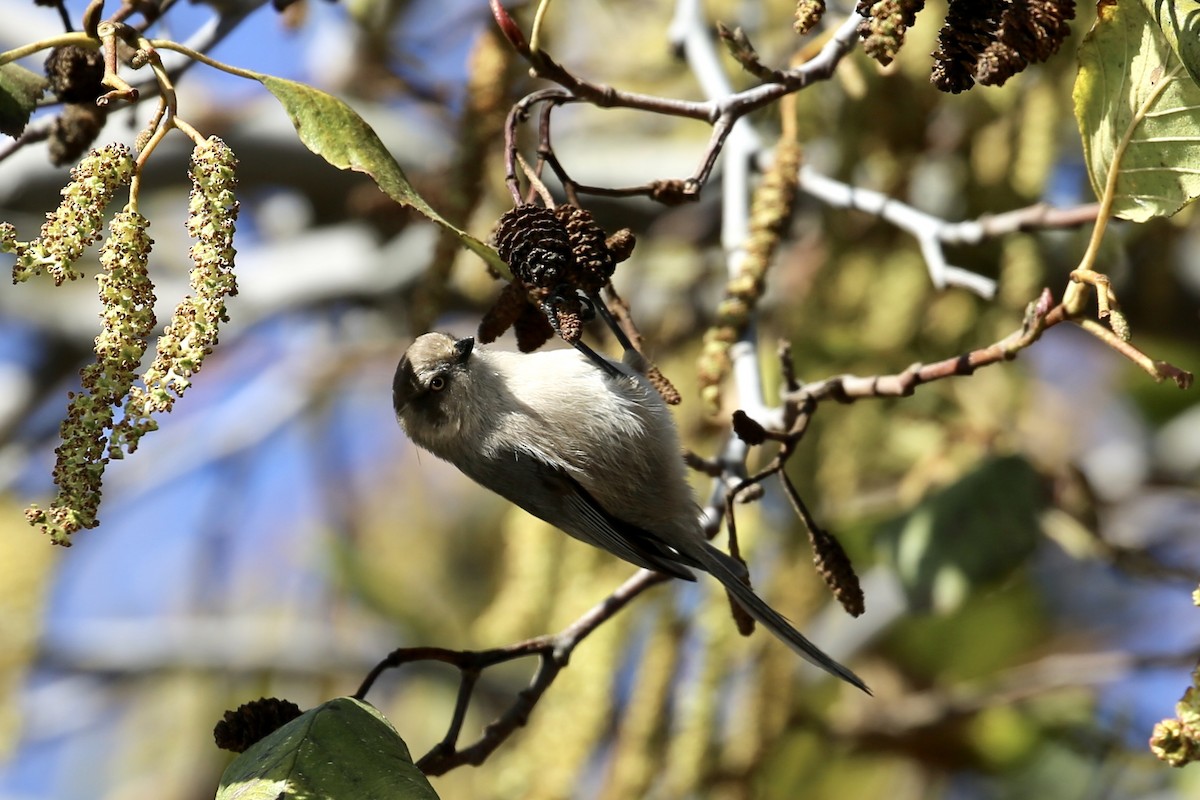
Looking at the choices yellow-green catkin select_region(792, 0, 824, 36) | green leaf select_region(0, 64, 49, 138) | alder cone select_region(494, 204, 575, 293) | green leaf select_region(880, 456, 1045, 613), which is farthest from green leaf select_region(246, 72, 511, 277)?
green leaf select_region(880, 456, 1045, 613)

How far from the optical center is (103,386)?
1181 mm

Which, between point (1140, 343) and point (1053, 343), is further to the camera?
point (1053, 343)

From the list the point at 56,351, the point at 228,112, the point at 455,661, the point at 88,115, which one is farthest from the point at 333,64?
the point at 455,661

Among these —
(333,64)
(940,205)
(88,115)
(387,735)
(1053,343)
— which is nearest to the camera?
(387,735)

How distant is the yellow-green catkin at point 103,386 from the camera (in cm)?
117

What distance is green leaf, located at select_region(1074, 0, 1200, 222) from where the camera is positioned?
137cm

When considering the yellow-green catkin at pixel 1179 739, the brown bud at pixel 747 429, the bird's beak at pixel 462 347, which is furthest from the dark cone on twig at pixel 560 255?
the bird's beak at pixel 462 347

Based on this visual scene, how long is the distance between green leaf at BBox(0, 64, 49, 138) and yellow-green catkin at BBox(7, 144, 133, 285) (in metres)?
0.25

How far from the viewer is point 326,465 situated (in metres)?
4.20

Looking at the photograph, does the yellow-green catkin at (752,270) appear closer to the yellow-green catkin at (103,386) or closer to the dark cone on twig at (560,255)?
the dark cone on twig at (560,255)

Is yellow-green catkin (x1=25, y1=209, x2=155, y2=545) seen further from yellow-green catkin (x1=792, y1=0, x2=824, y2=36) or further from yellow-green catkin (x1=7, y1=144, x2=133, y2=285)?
yellow-green catkin (x1=792, y1=0, x2=824, y2=36)

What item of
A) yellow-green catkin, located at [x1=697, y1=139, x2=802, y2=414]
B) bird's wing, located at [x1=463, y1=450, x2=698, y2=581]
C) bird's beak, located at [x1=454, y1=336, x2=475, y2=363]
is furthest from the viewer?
bird's beak, located at [x1=454, y1=336, x2=475, y2=363]

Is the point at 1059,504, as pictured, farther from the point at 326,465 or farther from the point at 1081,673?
the point at 326,465

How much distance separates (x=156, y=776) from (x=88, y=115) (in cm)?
356
